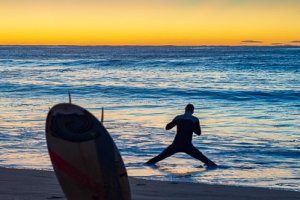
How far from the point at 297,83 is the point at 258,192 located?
3197cm

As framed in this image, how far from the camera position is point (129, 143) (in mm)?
14320

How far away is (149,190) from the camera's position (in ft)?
29.3

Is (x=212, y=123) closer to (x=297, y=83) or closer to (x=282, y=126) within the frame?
(x=282, y=126)

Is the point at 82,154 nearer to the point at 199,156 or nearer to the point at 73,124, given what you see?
the point at 73,124

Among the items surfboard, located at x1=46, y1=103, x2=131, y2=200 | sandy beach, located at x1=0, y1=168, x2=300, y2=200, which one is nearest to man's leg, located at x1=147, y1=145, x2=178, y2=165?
sandy beach, located at x1=0, y1=168, x2=300, y2=200

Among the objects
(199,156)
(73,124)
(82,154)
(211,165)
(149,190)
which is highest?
(73,124)

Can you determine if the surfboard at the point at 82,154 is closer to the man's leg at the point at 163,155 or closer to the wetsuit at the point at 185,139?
the man's leg at the point at 163,155

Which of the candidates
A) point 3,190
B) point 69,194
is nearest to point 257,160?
point 3,190

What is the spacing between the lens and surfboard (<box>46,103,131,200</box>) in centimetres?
638

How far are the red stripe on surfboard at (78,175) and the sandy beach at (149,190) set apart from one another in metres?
1.50

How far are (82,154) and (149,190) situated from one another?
106 inches

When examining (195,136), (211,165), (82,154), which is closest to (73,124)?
(82,154)

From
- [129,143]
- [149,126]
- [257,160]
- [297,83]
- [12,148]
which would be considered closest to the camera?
[257,160]

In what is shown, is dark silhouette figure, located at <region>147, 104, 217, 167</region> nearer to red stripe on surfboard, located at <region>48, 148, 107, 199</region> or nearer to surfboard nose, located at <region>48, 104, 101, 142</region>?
red stripe on surfboard, located at <region>48, 148, 107, 199</region>
